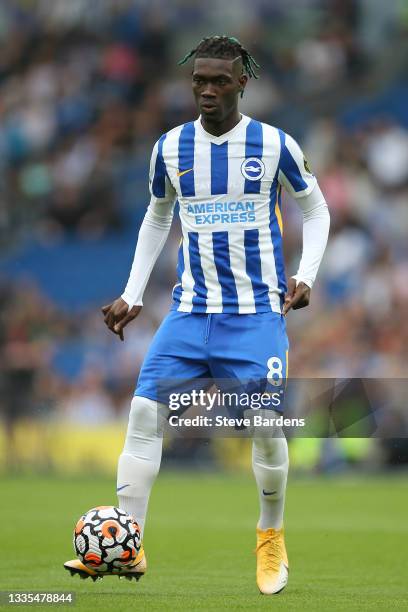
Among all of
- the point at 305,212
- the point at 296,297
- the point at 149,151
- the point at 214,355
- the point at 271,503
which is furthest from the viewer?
the point at 149,151

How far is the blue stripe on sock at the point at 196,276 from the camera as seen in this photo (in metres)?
5.86

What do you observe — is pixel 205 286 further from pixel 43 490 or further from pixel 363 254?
pixel 363 254

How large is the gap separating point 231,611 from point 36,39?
55.3 feet

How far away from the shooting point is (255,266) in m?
5.87

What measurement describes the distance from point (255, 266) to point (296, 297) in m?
0.27

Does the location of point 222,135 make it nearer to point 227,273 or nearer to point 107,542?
point 227,273

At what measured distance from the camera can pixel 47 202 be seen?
19422mm

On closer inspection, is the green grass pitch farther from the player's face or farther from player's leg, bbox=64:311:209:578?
the player's face

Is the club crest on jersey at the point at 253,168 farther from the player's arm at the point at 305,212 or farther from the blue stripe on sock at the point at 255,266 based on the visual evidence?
the blue stripe on sock at the point at 255,266

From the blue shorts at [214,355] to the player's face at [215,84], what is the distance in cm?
90

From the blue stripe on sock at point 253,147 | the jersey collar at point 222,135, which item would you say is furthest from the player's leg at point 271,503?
the jersey collar at point 222,135

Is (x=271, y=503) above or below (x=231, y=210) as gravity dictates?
below

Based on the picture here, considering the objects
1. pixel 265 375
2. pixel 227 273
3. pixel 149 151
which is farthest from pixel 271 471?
pixel 149 151

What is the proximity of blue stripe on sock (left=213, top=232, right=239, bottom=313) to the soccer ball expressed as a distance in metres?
1.04
